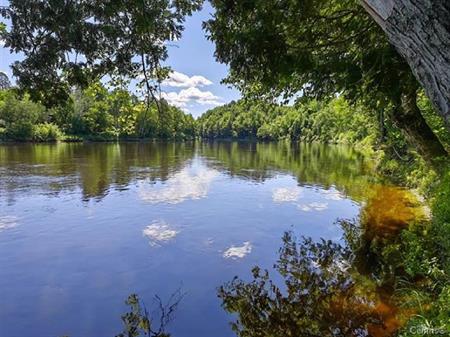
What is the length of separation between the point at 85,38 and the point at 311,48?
13.8 feet

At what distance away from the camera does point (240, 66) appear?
6559 millimetres

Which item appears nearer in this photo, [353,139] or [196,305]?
[196,305]

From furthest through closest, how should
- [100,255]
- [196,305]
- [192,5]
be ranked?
[100,255]
[196,305]
[192,5]

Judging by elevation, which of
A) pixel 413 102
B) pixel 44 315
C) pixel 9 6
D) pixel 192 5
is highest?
pixel 192 5

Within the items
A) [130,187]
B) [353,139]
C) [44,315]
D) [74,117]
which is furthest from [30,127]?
[44,315]

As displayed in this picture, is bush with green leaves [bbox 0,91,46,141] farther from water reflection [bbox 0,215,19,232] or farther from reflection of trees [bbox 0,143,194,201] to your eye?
water reflection [bbox 0,215,19,232]

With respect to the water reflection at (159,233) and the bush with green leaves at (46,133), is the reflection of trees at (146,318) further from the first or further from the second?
the bush with green leaves at (46,133)

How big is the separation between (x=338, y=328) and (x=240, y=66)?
533 centimetres

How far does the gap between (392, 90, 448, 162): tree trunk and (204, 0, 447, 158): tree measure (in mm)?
173

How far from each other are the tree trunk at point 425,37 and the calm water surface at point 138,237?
642 centimetres

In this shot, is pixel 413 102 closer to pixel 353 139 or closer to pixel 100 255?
pixel 100 255

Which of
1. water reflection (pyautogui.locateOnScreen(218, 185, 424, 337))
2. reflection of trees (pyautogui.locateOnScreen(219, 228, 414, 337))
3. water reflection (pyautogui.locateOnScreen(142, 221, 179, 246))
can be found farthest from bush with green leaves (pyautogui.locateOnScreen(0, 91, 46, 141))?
reflection of trees (pyautogui.locateOnScreen(219, 228, 414, 337))

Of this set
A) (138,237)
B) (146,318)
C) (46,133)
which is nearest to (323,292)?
(146,318)

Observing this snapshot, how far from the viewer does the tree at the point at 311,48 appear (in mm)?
6426
